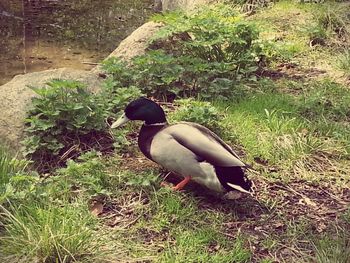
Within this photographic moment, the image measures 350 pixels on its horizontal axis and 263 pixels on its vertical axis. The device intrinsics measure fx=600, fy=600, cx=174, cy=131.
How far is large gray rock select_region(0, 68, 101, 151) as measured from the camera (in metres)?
4.22

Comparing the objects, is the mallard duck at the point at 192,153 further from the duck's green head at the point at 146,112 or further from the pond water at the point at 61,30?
the pond water at the point at 61,30

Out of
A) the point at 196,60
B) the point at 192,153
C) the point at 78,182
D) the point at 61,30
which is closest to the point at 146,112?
the point at 192,153

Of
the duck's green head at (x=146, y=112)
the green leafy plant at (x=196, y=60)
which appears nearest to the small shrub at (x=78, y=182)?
the duck's green head at (x=146, y=112)

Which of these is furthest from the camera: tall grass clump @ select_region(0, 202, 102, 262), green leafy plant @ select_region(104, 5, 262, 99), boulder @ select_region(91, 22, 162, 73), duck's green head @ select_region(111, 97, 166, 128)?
boulder @ select_region(91, 22, 162, 73)

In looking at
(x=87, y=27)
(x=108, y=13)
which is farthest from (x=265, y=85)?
(x=108, y=13)

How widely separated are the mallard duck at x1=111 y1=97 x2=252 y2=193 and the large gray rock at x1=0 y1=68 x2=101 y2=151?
995 mm

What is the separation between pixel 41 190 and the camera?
3426mm

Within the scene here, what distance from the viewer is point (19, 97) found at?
4488 mm

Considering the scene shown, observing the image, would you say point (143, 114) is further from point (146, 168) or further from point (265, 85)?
point (265, 85)

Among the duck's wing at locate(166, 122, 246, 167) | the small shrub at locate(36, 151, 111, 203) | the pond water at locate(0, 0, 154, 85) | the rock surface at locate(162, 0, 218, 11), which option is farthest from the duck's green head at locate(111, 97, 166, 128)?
the rock surface at locate(162, 0, 218, 11)

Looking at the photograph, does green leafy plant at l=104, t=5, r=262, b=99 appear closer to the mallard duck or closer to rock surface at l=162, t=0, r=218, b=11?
the mallard duck

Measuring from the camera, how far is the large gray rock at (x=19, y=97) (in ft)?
13.8

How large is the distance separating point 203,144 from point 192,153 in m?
0.09

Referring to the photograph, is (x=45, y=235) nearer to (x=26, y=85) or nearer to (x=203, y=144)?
(x=203, y=144)
